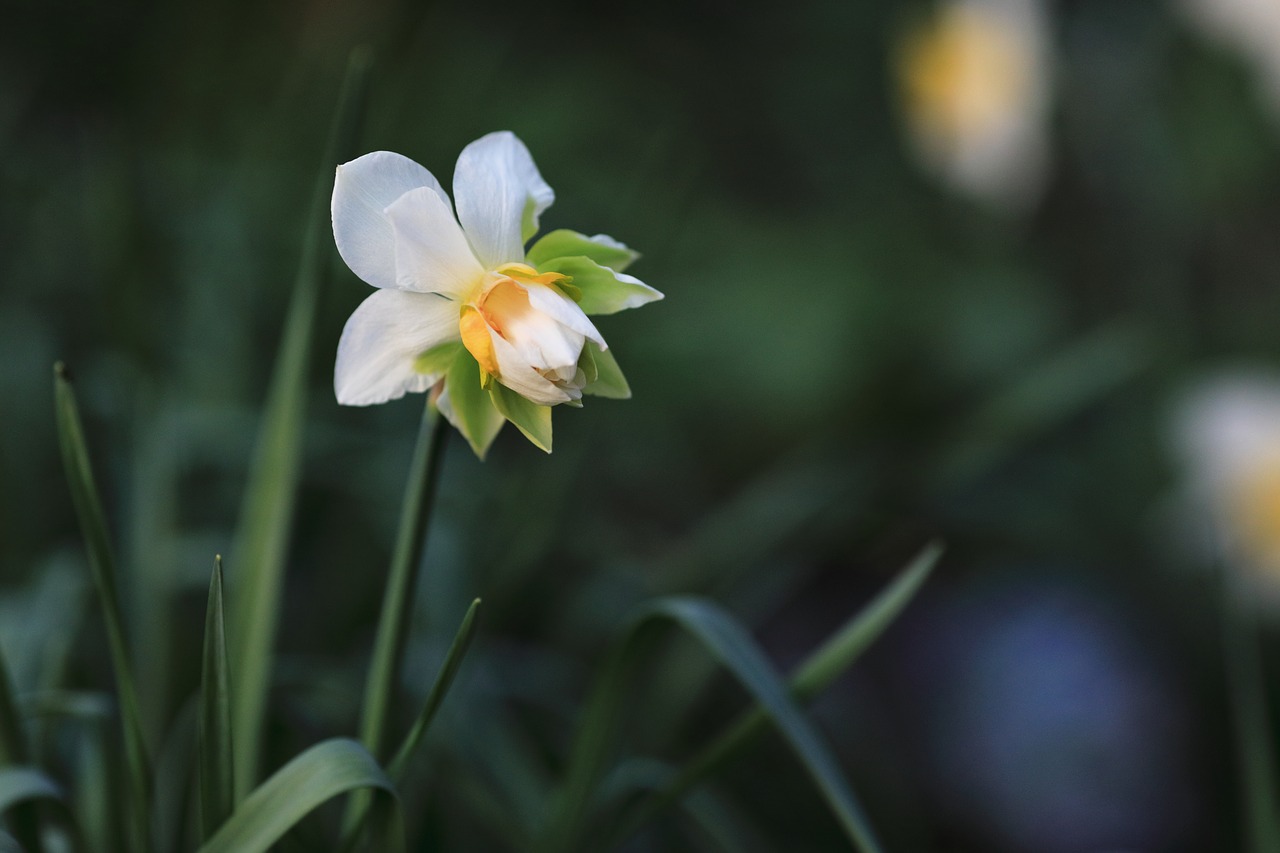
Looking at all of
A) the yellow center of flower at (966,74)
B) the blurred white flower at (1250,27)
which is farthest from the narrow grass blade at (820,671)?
the yellow center of flower at (966,74)

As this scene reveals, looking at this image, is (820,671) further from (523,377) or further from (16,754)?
(16,754)

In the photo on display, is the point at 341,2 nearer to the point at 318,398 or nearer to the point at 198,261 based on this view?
the point at 198,261

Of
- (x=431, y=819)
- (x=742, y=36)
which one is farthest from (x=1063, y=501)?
(x=742, y=36)

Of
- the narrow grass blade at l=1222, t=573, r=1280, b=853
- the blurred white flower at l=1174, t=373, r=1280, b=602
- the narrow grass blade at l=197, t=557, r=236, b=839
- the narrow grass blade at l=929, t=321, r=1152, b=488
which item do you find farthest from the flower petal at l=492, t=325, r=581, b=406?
the blurred white flower at l=1174, t=373, r=1280, b=602

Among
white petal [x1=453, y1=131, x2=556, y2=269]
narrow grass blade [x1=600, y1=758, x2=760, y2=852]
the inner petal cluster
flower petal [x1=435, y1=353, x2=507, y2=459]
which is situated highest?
white petal [x1=453, y1=131, x2=556, y2=269]

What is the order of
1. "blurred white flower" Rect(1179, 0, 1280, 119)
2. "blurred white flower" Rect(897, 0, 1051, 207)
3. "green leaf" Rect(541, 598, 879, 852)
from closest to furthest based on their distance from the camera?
"green leaf" Rect(541, 598, 879, 852)
"blurred white flower" Rect(1179, 0, 1280, 119)
"blurred white flower" Rect(897, 0, 1051, 207)

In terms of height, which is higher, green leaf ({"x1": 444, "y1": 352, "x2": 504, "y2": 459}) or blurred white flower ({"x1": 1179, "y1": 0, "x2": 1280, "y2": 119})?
blurred white flower ({"x1": 1179, "y1": 0, "x2": 1280, "y2": 119})

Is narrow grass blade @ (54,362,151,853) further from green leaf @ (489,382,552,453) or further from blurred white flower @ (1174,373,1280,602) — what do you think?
blurred white flower @ (1174,373,1280,602)
